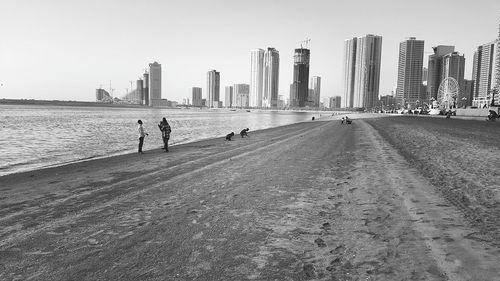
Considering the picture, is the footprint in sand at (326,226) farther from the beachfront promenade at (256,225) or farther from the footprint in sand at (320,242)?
the footprint in sand at (320,242)

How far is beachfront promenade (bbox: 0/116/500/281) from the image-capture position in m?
4.52

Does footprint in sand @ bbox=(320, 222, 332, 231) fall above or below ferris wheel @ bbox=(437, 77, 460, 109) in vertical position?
below

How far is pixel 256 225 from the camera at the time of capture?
20.8 ft

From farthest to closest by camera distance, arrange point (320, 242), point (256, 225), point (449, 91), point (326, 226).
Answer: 1. point (449, 91)
2. point (256, 225)
3. point (326, 226)
4. point (320, 242)

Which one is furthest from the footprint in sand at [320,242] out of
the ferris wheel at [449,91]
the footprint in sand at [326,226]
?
the ferris wheel at [449,91]

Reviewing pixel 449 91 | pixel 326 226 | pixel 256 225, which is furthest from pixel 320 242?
pixel 449 91

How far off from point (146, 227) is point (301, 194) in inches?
162

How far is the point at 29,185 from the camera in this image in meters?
10.8

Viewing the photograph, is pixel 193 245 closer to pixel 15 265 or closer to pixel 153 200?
pixel 15 265

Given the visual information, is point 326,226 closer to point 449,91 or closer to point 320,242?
point 320,242

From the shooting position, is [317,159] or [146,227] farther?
[317,159]

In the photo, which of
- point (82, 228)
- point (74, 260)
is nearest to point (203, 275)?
point (74, 260)

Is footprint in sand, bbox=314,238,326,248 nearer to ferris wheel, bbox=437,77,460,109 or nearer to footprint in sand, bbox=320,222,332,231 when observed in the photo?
footprint in sand, bbox=320,222,332,231

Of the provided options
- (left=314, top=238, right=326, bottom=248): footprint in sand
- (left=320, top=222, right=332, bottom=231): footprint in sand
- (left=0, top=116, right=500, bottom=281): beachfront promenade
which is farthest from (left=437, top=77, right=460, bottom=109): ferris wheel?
(left=314, top=238, right=326, bottom=248): footprint in sand
